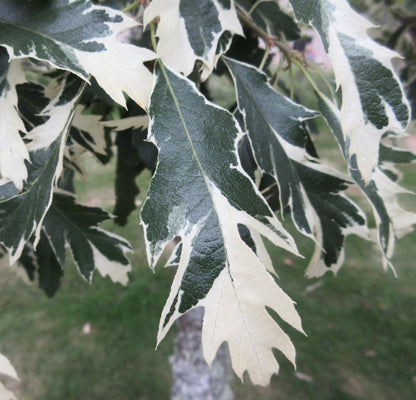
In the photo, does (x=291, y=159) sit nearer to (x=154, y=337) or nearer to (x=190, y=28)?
(x=190, y=28)

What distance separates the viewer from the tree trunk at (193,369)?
1.25 metres

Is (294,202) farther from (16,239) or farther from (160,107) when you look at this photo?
(16,239)

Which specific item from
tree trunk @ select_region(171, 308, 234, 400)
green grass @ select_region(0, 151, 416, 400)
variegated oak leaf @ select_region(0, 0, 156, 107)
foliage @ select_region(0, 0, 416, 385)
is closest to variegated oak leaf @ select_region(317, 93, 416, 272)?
foliage @ select_region(0, 0, 416, 385)

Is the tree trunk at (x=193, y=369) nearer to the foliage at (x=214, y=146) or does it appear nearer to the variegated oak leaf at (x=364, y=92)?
the foliage at (x=214, y=146)

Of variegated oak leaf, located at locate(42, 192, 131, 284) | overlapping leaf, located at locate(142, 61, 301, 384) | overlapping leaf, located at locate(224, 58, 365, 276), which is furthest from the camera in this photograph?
variegated oak leaf, located at locate(42, 192, 131, 284)

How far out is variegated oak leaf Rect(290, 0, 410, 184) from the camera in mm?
429

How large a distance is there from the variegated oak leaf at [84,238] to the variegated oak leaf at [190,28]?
0.29 m

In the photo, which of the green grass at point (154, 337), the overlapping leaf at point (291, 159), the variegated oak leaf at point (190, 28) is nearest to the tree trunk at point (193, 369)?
the green grass at point (154, 337)

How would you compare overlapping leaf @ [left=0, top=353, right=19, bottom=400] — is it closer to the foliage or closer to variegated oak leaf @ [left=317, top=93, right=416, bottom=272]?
the foliage

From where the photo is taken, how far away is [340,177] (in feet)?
1.89

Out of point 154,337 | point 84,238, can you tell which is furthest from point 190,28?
point 154,337

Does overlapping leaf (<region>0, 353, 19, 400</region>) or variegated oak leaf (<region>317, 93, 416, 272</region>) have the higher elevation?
variegated oak leaf (<region>317, 93, 416, 272</region>)

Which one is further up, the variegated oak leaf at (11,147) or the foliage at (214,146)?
the foliage at (214,146)

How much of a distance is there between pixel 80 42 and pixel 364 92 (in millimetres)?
306
